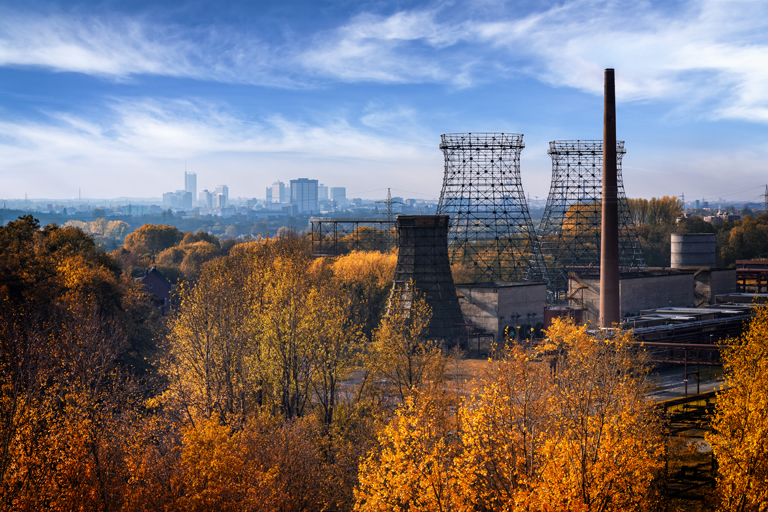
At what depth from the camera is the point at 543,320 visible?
50.3 meters

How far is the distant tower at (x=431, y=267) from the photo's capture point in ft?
145

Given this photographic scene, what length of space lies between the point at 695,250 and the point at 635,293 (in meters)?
17.7

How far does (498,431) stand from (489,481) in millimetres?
1410

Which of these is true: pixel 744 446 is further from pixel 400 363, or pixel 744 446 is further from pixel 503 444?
pixel 400 363

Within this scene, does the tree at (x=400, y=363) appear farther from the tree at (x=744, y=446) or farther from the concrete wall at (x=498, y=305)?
the concrete wall at (x=498, y=305)

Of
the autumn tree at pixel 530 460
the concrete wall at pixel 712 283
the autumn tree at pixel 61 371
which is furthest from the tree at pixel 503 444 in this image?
the concrete wall at pixel 712 283

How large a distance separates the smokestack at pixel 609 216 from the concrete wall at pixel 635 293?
1107 centimetres

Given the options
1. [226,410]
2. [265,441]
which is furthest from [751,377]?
[226,410]

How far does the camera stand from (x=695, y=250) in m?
65.5

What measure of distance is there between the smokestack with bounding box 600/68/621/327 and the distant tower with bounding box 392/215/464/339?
10.7 metres

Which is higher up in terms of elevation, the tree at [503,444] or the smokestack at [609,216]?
the smokestack at [609,216]

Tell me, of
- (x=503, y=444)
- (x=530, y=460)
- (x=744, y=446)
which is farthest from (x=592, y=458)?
(x=744, y=446)

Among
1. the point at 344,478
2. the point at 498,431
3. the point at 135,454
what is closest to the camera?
the point at 498,431

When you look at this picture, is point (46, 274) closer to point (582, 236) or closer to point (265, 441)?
point (265, 441)
